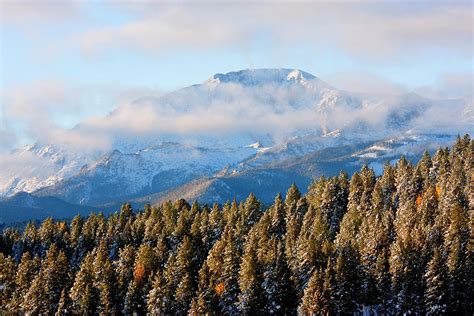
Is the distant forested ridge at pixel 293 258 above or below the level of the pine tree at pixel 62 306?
above

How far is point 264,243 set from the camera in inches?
6014

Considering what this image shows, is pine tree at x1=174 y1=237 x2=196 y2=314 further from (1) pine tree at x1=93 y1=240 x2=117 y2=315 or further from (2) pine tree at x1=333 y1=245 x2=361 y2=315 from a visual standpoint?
(2) pine tree at x1=333 y1=245 x2=361 y2=315

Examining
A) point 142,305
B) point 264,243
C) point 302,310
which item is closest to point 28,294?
point 142,305

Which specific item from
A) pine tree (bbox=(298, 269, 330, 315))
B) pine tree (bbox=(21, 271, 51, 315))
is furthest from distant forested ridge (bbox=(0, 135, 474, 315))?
pine tree (bbox=(21, 271, 51, 315))

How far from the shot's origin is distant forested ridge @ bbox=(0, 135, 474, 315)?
133500mm

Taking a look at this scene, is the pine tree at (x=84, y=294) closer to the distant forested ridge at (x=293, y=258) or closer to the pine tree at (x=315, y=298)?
the distant forested ridge at (x=293, y=258)

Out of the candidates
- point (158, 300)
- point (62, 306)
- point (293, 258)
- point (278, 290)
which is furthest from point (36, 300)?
point (293, 258)

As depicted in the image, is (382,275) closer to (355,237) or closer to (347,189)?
(355,237)

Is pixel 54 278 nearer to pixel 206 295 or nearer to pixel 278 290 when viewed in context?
pixel 206 295

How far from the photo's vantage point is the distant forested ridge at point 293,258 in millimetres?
133500

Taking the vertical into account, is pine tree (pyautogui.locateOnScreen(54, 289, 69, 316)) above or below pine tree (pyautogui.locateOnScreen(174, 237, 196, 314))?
Answer: below

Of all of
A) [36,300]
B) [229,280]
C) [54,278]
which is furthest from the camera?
[54,278]

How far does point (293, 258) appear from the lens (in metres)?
146

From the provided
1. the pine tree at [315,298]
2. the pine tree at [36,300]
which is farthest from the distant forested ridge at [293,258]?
the pine tree at [36,300]
